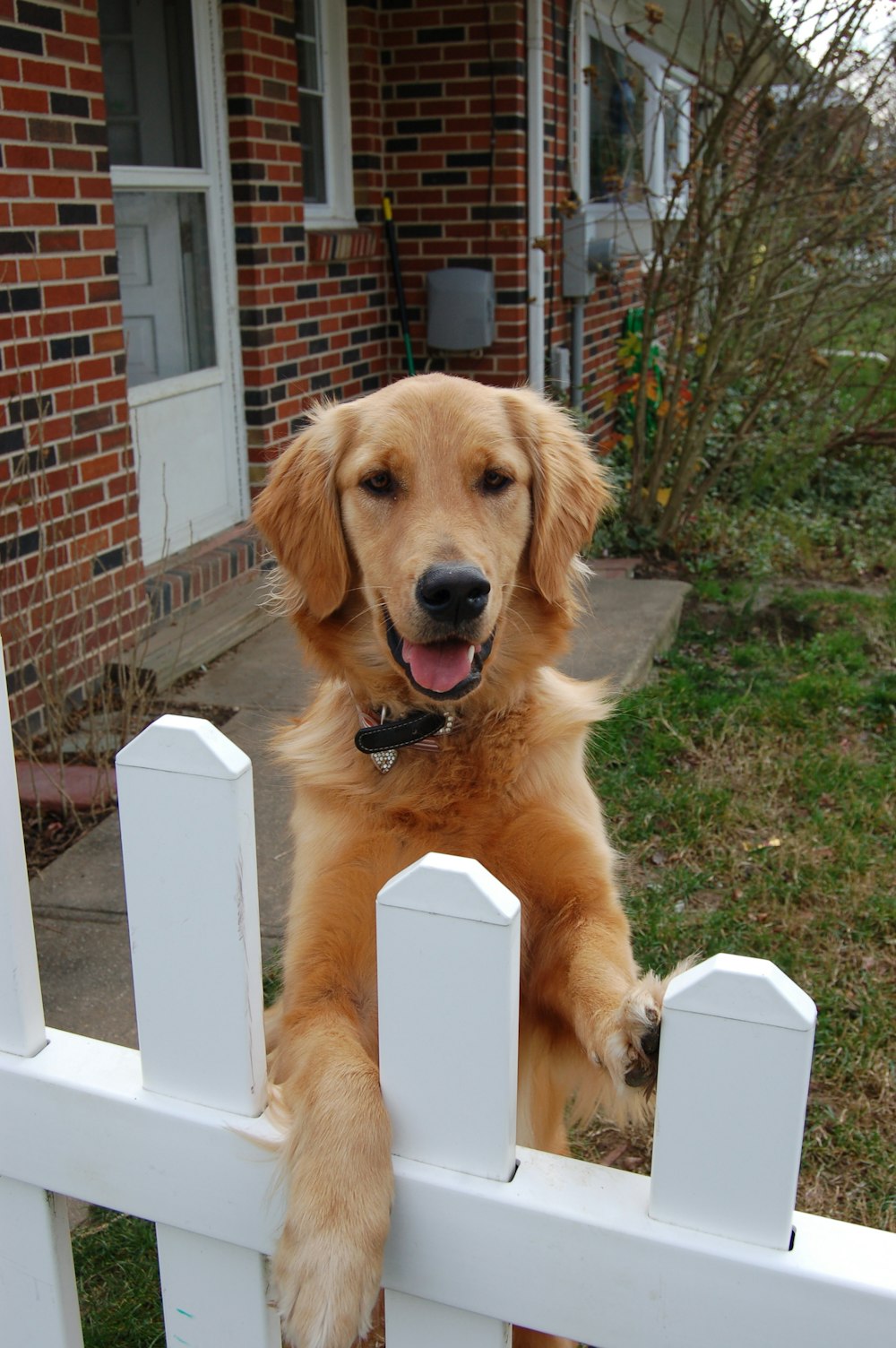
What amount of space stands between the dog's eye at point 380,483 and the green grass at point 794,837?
4.54 feet

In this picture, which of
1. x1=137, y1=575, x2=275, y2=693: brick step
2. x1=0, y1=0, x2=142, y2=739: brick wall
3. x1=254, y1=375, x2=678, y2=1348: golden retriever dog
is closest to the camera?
x1=254, y1=375, x2=678, y2=1348: golden retriever dog

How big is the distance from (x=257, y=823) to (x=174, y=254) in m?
3.37

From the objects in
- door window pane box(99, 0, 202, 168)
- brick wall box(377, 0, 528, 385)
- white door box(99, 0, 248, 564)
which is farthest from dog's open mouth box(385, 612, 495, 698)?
brick wall box(377, 0, 528, 385)

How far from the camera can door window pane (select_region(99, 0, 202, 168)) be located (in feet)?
17.4

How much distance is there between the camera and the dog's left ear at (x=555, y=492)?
8.52 ft

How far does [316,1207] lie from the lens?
135 centimetres

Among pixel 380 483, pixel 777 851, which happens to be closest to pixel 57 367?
pixel 380 483

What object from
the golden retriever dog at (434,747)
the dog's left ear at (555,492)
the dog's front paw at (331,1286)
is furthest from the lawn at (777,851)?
the dog's left ear at (555,492)

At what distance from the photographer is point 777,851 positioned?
356 cm

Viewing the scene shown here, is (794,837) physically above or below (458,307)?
below

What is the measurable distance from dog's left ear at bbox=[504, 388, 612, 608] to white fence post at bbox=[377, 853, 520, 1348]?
1.40 m

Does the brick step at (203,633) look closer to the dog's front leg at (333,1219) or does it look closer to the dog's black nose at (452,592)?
the dog's black nose at (452,592)

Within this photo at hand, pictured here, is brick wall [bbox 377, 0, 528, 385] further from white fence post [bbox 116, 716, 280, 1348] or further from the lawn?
white fence post [bbox 116, 716, 280, 1348]

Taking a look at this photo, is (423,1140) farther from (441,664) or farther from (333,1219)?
(441,664)
